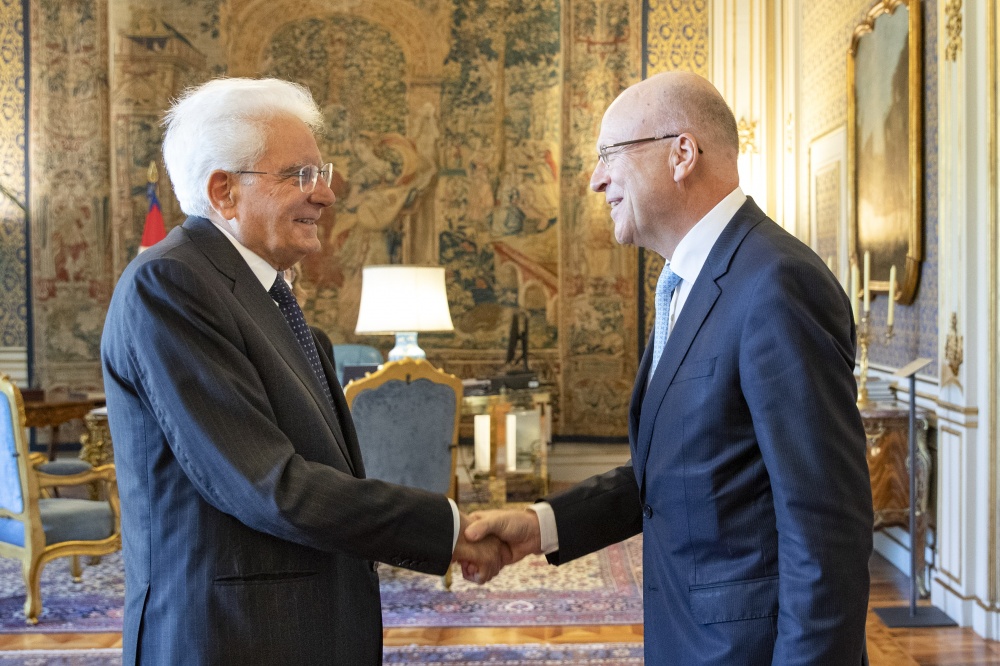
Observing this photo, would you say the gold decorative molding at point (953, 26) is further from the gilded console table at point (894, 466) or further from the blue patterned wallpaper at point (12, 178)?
the blue patterned wallpaper at point (12, 178)

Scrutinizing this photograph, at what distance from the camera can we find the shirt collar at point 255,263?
1.90 m

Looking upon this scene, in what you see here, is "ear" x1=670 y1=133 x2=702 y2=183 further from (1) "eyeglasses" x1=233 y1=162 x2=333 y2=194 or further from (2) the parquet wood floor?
(2) the parquet wood floor

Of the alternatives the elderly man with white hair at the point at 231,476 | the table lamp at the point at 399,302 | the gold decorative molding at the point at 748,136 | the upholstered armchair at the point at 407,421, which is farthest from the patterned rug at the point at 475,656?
the gold decorative molding at the point at 748,136

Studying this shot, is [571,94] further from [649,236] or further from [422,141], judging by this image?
[649,236]

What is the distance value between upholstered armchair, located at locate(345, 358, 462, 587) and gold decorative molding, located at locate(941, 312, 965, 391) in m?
2.55

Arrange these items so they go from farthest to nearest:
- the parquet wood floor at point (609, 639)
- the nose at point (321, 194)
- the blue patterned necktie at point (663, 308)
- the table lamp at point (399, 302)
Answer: the table lamp at point (399, 302), the parquet wood floor at point (609, 639), the nose at point (321, 194), the blue patterned necktie at point (663, 308)

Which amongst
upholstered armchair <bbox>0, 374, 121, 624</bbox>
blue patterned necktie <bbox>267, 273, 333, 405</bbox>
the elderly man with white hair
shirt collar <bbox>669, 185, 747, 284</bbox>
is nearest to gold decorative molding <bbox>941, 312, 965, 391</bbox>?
shirt collar <bbox>669, 185, 747, 284</bbox>

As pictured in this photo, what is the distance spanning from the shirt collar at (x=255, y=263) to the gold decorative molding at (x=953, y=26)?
3.89 metres

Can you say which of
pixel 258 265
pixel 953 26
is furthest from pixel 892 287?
pixel 258 265

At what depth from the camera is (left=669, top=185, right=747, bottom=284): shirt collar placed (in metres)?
1.78

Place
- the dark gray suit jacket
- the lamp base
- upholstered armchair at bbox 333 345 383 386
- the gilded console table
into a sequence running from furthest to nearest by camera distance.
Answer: upholstered armchair at bbox 333 345 383 386 < the lamp base < the gilded console table < the dark gray suit jacket

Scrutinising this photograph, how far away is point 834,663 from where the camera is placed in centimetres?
146

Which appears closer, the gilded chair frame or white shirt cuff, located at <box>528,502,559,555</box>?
white shirt cuff, located at <box>528,502,559,555</box>

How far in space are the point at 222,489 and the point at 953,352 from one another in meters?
3.93
